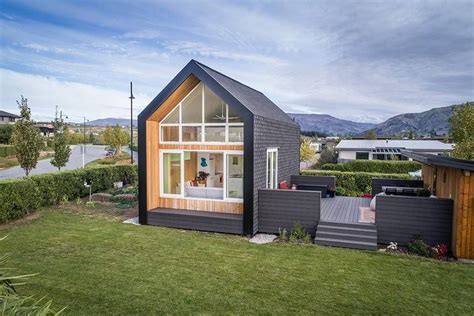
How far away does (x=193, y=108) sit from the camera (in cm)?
1102

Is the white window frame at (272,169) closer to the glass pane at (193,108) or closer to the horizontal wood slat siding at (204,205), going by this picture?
the horizontal wood slat siding at (204,205)

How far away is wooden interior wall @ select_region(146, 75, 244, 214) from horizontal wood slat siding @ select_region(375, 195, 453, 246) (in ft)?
14.8

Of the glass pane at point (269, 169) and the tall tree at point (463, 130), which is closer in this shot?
the glass pane at point (269, 169)

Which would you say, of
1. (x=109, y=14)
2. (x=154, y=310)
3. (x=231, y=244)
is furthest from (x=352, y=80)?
(x=154, y=310)

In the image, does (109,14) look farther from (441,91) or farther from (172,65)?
(441,91)

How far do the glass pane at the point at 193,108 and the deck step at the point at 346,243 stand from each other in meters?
5.75

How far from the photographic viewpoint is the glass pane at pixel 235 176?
10.4 meters

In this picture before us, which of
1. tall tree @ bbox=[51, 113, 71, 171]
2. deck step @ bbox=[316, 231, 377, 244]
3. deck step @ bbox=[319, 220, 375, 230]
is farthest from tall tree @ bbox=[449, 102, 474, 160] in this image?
tall tree @ bbox=[51, 113, 71, 171]

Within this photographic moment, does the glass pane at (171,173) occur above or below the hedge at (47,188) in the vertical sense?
above

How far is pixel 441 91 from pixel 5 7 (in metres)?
44.9

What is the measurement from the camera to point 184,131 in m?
11.2

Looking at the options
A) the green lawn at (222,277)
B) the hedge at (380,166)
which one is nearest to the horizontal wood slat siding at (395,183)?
the green lawn at (222,277)

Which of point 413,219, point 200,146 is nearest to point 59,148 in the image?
point 200,146

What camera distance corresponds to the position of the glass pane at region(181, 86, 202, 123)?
1093 cm
